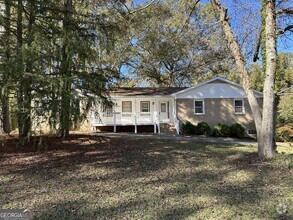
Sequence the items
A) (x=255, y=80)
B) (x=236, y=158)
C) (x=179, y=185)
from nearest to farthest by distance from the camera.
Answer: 1. (x=179, y=185)
2. (x=236, y=158)
3. (x=255, y=80)

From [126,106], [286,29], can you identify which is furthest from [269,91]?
[126,106]

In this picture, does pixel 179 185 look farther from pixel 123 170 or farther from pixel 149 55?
pixel 149 55

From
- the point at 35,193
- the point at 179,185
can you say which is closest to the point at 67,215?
the point at 35,193

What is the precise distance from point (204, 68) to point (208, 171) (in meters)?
21.6

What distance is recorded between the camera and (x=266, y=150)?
805cm

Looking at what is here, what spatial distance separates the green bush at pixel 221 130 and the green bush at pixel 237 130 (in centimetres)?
33

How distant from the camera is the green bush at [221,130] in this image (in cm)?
1897

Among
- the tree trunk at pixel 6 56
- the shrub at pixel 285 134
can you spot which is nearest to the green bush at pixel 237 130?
the shrub at pixel 285 134

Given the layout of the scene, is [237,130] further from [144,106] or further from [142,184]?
[142,184]

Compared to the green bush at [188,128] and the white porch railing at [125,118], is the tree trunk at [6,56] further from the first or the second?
the green bush at [188,128]

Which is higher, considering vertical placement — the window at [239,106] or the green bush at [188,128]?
the window at [239,106]

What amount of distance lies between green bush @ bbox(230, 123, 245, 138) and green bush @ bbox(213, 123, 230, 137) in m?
0.33

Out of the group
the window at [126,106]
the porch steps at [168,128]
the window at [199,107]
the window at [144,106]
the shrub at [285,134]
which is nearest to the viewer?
the shrub at [285,134]

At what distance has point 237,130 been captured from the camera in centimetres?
1900
